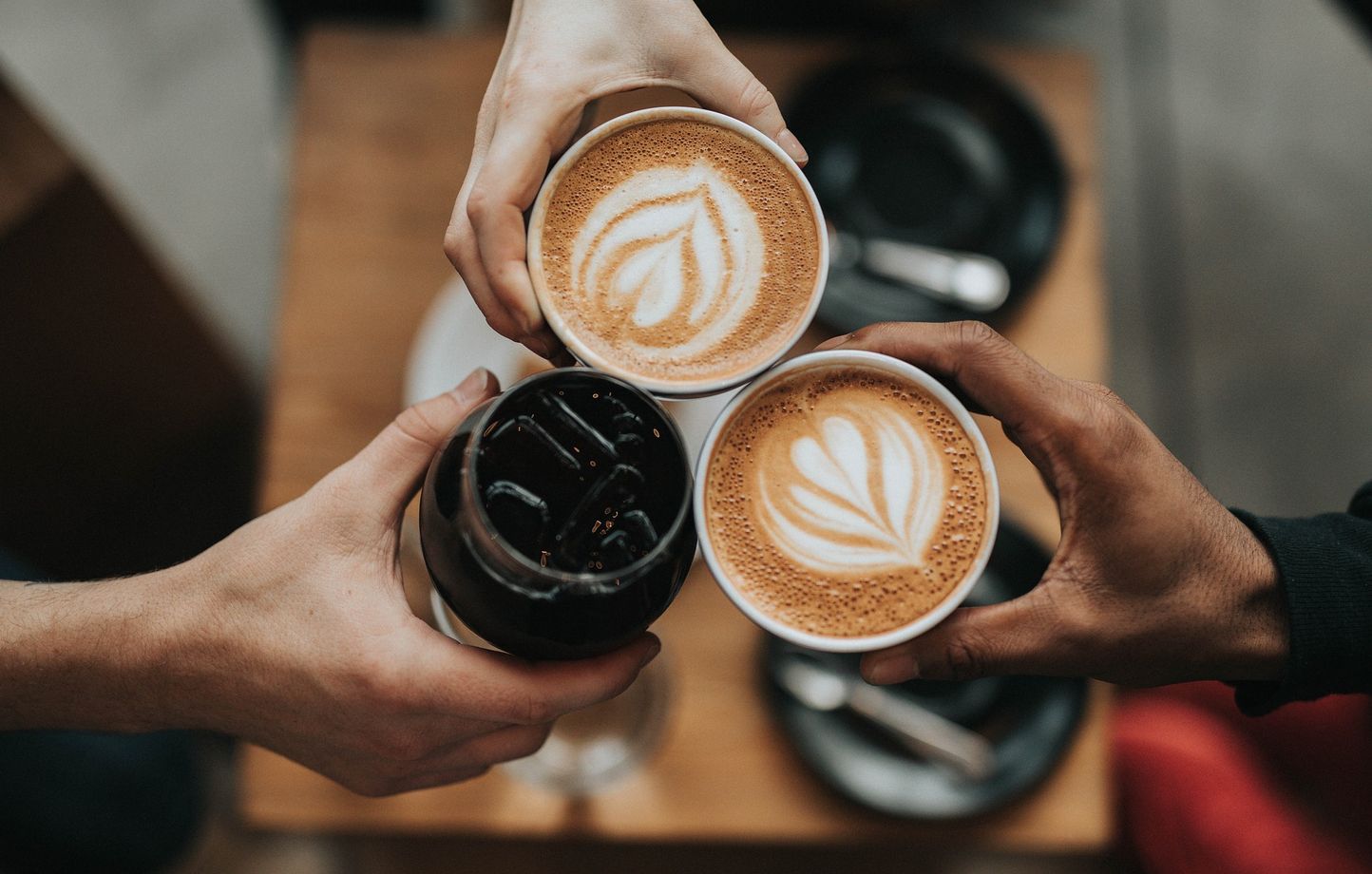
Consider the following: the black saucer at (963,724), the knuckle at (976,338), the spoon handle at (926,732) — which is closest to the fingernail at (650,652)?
the knuckle at (976,338)

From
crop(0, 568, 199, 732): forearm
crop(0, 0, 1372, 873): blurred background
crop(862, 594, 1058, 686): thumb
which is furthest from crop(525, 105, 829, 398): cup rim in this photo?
crop(0, 0, 1372, 873): blurred background

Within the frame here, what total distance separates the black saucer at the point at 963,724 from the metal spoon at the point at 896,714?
10 millimetres

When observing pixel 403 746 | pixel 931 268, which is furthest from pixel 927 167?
pixel 403 746

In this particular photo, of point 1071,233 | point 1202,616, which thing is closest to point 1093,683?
point 1202,616

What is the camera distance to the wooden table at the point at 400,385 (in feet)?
3.82

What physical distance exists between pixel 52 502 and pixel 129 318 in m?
0.33

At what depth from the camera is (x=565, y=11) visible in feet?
2.73

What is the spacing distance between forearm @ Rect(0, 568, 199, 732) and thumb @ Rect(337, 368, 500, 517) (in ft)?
0.58

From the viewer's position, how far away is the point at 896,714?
1.22 meters

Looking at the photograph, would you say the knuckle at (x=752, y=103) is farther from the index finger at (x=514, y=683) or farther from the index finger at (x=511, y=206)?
the index finger at (x=514, y=683)

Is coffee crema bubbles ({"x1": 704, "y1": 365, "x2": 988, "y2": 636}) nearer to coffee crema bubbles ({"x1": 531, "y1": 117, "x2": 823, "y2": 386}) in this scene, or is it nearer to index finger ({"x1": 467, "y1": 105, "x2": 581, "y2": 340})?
coffee crema bubbles ({"x1": 531, "y1": 117, "x2": 823, "y2": 386})

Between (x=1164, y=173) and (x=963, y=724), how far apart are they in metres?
1.44

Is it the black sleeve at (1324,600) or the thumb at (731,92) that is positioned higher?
the thumb at (731,92)

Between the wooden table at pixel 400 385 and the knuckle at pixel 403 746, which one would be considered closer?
the knuckle at pixel 403 746
